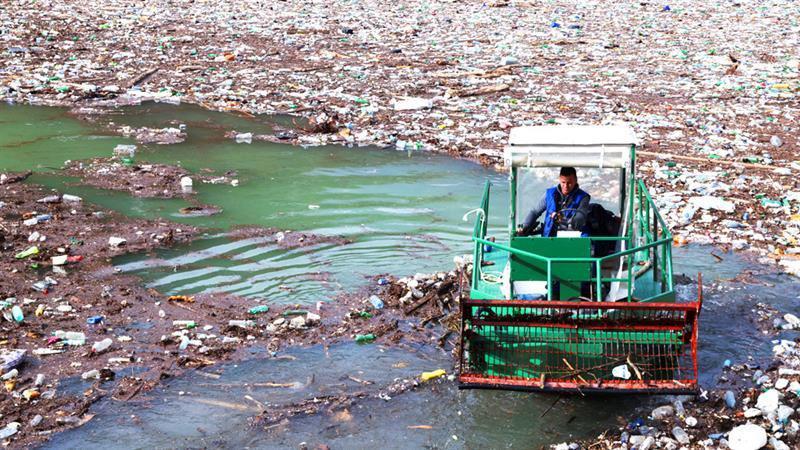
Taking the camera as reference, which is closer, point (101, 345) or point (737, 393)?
point (737, 393)

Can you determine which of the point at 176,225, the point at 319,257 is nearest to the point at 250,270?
the point at 319,257

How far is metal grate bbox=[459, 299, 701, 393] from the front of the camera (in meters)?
5.55

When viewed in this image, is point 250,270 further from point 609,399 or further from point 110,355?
point 609,399

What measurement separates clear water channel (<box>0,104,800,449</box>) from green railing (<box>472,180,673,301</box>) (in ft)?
2.80

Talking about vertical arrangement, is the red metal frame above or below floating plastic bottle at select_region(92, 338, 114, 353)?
above

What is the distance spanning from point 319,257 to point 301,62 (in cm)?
920

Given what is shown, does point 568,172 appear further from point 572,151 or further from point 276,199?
point 276,199

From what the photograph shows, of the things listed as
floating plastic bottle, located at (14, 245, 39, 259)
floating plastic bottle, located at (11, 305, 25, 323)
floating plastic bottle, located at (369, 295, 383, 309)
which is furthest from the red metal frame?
floating plastic bottle, located at (14, 245, 39, 259)

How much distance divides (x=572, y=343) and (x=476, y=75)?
1112cm

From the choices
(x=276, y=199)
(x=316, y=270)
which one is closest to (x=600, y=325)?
(x=316, y=270)

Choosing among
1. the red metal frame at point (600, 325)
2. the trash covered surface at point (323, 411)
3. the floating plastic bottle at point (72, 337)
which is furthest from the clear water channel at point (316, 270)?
the floating plastic bottle at point (72, 337)

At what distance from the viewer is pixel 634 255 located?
6820mm

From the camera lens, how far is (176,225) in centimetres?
971

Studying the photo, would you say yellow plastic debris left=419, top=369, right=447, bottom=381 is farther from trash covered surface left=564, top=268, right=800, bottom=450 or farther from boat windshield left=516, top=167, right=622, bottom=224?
boat windshield left=516, top=167, right=622, bottom=224
